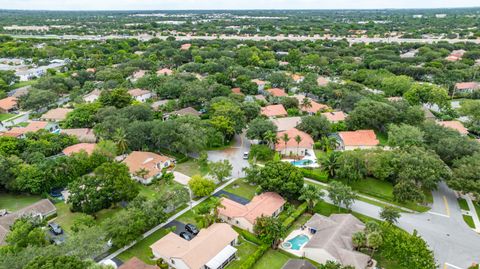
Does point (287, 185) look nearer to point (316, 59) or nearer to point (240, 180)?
point (240, 180)

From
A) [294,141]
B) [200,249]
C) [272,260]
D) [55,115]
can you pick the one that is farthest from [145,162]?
[55,115]

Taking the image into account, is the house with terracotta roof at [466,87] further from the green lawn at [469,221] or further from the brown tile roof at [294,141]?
the green lawn at [469,221]

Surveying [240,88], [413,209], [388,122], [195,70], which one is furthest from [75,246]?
[195,70]

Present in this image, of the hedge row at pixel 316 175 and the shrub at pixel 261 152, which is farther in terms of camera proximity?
the shrub at pixel 261 152

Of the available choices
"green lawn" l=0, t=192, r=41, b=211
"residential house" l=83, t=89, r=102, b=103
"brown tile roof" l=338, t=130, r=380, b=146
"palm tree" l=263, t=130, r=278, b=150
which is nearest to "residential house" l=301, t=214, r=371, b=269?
"palm tree" l=263, t=130, r=278, b=150

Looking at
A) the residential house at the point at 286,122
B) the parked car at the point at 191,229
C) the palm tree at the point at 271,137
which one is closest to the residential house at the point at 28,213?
the parked car at the point at 191,229

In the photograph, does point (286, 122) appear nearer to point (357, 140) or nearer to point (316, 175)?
point (357, 140)

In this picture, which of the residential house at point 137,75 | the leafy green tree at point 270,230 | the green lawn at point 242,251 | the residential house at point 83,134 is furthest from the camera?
the residential house at point 137,75
